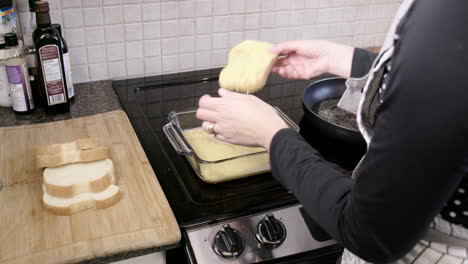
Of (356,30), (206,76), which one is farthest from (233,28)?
(356,30)

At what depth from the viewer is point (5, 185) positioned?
3.03 ft

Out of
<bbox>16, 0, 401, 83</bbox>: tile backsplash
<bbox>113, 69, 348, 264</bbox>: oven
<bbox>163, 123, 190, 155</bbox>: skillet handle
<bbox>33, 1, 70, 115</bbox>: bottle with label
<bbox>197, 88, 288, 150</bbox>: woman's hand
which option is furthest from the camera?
<bbox>16, 0, 401, 83</bbox>: tile backsplash

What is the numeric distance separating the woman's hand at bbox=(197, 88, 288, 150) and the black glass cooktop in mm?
165

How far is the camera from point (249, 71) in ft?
3.02

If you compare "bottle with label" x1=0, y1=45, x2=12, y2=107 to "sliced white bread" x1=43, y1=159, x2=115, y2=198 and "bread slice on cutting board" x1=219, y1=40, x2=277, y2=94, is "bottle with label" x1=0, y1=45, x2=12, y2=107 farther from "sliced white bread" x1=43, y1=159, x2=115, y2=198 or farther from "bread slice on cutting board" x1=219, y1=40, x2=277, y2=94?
"bread slice on cutting board" x1=219, y1=40, x2=277, y2=94

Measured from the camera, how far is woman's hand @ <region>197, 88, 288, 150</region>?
749 mm

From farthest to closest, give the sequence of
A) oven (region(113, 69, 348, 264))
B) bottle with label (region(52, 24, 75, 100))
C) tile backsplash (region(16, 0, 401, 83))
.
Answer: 1. tile backsplash (region(16, 0, 401, 83))
2. bottle with label (region(52, 24, 75, 100))
3. oven (region(113, 69, 348, 264))

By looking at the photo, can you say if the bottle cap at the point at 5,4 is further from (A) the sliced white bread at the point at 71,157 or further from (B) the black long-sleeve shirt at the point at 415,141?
(B) the black long-sleeve shirt at the point at 415,141

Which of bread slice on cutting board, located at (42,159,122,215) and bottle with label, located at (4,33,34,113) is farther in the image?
bottle with label, located at (4,33,34,113)

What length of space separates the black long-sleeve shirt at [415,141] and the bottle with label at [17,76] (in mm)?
869

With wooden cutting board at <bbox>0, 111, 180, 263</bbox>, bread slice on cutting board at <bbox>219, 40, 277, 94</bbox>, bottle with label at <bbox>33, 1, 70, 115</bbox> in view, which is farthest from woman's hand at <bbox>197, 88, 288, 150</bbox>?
bottle with label at <bbox>33, 1, 70, 115</bbox>

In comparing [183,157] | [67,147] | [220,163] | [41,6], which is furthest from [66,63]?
[220,163]

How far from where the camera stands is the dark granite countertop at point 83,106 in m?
1.17

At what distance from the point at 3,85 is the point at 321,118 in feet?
2.68
